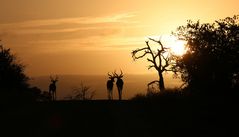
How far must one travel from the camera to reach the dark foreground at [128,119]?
67.6 ft

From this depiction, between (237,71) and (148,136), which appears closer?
(148,136)

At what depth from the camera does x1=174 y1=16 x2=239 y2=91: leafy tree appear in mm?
40466

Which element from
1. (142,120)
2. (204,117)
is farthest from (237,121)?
(142,120)

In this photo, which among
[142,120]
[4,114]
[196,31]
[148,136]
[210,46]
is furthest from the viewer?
[196,31]

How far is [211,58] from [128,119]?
19858 mm

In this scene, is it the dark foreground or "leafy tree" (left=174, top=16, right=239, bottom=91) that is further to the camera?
"leafy tree" (left=174, top=16, right=239, bottom=91)

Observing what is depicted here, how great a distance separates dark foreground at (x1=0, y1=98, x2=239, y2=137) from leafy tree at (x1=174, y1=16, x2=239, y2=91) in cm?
893

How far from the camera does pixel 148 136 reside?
1944 cm

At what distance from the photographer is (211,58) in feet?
142

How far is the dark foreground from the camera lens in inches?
811

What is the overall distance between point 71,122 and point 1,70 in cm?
3525

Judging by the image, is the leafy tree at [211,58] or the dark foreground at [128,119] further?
the leafy tree at [211,58]

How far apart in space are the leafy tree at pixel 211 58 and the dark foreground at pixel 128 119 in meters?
8.93

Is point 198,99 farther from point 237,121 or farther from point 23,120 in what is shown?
point 23,120
